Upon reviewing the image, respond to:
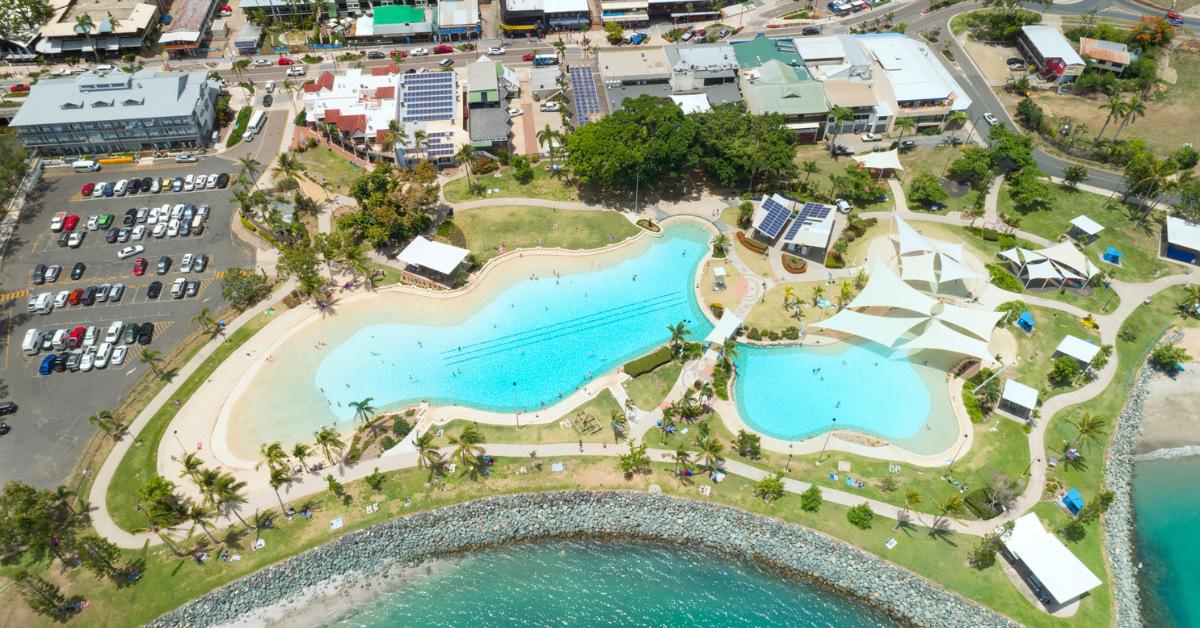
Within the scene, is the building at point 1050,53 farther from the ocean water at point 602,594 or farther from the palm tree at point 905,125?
the ocean water at point 602,594

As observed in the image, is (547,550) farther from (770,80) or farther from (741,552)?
(770,80)

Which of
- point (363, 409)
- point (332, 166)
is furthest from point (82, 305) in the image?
point (363, 409)

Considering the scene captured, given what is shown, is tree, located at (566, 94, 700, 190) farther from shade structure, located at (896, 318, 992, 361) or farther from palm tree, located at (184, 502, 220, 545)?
palm tree, located at (184, 502, 220, 545)

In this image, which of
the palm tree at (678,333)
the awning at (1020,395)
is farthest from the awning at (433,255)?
the awning at (1020,395)

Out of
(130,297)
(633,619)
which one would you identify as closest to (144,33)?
(130,297)

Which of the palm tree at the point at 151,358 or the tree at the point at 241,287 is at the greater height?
the tree at the point at 241,287

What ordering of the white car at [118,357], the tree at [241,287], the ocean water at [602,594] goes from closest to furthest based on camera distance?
the ocean water at [602,594], the white car at [118,357], the tree at [241,287]
